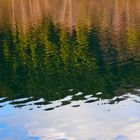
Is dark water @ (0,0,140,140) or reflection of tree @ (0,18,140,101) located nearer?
dark water @ (0,0,140,140)

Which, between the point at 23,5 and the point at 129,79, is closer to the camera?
the point at 129,79

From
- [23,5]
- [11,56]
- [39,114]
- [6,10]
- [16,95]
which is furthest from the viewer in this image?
[23,5]

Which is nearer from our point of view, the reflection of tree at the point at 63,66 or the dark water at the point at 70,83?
the dark water at the point at 70,83

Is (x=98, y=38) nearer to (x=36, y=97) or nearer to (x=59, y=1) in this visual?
(x=36, y=97)

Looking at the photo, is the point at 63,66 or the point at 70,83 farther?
the point at 63,66

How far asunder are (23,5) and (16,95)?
13167cm

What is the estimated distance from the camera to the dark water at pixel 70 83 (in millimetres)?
36000

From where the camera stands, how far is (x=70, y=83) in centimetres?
5028

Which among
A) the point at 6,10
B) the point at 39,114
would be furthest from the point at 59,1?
the point at 39,114

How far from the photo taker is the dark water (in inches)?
1417

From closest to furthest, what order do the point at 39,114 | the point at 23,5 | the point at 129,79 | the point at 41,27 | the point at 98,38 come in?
the point at 39,114 < the point at 129,79 < the point at 98,38 < the point at 41,27 < the point at 23,5

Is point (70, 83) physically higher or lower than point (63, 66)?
lower

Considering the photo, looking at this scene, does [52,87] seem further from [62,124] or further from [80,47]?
[80,47]

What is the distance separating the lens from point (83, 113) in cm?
3928
